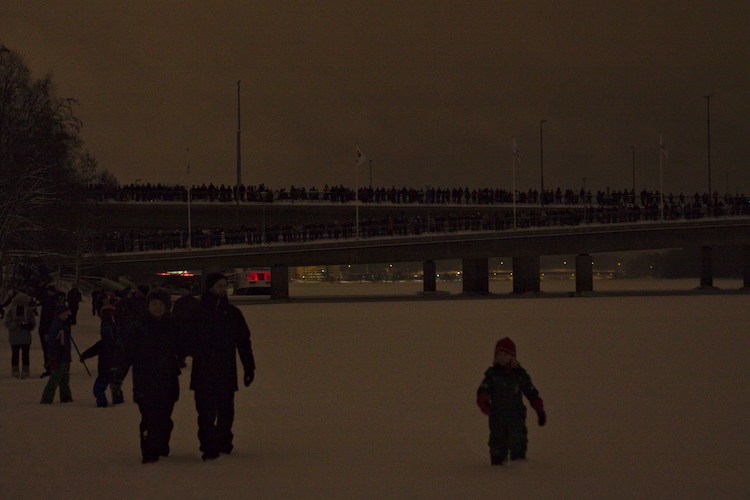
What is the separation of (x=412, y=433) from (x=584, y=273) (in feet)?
222

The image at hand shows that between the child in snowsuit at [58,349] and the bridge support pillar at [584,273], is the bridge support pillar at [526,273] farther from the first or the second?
the child in snowsuit at [58,349]

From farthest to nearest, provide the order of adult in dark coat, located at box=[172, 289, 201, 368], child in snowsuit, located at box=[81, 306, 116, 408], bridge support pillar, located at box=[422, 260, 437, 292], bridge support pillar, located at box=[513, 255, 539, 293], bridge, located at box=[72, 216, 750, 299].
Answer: bridge support pillar, located at box=[422, 260, 437, 292] < bridge support pillar, located at box=[513, 255, 539, 293] < bridge, located at box=[72, 216, 750, 299] < child in snowsuit, located at box=[81, 306, 116, 408] < adult in dark coat, located at box=[172, 289, 201, 368]

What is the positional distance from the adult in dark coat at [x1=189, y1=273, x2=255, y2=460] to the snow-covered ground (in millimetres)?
597

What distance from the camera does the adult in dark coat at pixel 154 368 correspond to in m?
11.2

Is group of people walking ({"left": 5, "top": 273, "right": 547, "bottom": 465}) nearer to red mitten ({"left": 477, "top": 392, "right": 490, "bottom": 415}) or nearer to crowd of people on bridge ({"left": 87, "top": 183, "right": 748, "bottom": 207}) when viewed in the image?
red mitten ({"left": 477, "top": 392, "right": 490, "bottom": 415})

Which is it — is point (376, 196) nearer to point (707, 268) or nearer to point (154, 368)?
point (707, 268)

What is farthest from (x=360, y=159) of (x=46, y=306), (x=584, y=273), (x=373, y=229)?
(x=46, y=306)

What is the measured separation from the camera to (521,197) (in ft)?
291

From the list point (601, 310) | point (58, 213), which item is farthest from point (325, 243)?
point (601, 310)

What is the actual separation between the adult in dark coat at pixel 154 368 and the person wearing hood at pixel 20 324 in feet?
29.4

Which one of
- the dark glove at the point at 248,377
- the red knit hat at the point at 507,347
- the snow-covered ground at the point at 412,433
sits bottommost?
the snow-covered ground at the point at 412,433

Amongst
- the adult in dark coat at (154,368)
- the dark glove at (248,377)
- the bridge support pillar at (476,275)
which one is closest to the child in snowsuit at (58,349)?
the adult in dark coat at (154,368)

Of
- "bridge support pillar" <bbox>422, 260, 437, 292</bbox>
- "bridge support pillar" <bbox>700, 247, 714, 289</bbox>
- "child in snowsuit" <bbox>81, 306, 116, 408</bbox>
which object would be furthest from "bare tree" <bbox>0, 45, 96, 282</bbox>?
"bridge support pillar" <bbox>700, 247, 714, 289</bbox>

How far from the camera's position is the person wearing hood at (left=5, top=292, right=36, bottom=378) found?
64.1 feet
